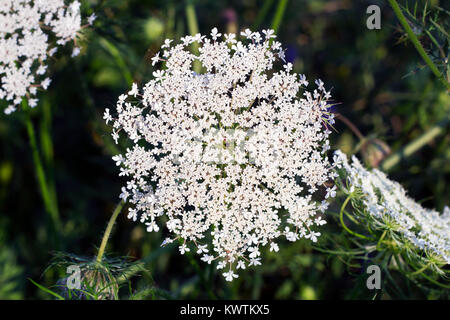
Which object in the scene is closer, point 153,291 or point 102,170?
point 153,291

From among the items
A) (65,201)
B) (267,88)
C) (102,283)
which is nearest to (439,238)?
(267,88)

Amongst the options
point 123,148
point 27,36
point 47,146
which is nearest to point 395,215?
point 123,148

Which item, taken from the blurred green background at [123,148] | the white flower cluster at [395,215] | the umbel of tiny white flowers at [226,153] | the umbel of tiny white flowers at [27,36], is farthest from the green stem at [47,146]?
the white flower cluster at [395,215]

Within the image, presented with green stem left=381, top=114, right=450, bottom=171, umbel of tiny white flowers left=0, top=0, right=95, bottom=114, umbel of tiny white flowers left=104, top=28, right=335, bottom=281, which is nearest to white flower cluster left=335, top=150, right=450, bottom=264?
umbel of tiny white flowers left=104, top=28, right=335, bottom=281

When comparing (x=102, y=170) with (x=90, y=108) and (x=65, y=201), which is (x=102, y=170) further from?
(x=90, y=108)
